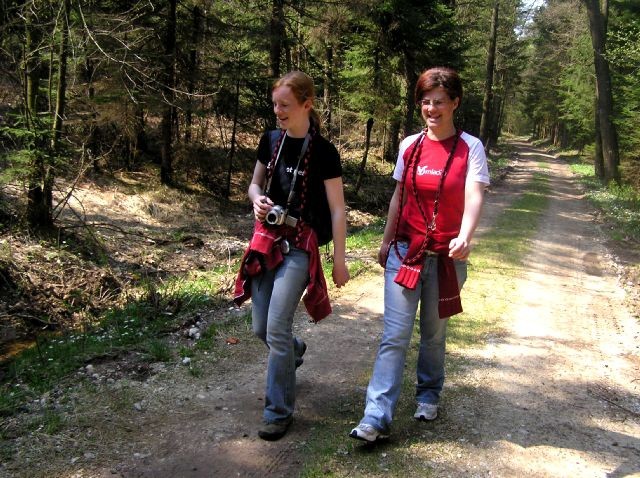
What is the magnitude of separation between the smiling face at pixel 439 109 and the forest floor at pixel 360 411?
199 centimetres

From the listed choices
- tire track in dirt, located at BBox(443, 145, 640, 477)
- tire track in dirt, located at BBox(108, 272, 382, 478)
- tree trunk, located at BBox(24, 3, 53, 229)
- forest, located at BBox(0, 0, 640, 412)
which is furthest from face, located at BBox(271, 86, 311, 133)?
tree trunk, located at BBox(24, 3, 53, 229)

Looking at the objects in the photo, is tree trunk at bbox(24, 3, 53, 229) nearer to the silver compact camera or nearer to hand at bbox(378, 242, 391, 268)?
the silver compact camera

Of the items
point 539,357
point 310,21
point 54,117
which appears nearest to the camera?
point 539,357

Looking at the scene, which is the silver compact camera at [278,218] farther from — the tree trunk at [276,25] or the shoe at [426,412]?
the tree trunk at [276,25]

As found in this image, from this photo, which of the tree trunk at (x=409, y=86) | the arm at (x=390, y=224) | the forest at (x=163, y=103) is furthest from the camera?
the tree trunk at (x=409, y=86)

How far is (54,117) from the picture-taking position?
8023mm

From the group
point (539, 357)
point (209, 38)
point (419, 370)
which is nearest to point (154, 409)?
point (419, 370)

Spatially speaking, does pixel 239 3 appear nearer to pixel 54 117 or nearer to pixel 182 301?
pixel 54 117

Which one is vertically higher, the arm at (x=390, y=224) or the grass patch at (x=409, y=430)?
the arm at (x=390, y=224)

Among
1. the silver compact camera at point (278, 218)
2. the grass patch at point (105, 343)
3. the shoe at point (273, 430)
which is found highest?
the silver compact camera at point (278, 218)

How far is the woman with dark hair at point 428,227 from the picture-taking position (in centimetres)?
314

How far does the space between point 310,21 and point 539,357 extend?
13.3 meters

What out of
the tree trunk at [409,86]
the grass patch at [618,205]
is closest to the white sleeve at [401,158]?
the grass patch at [618,205]

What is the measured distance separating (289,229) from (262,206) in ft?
0.72
